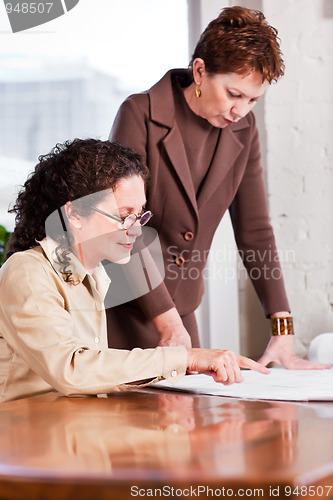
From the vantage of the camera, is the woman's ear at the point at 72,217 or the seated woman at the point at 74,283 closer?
the seated woman at the point at 74,283

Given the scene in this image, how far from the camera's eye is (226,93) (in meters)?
1.58

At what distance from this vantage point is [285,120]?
2.48 m

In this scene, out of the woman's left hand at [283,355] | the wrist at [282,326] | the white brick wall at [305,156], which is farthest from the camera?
the white brick wall at [305,156]

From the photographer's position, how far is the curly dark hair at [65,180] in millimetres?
1385

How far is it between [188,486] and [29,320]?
1.99ft

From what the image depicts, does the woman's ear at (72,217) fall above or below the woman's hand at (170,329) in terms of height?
above

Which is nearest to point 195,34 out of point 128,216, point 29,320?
point 128,216

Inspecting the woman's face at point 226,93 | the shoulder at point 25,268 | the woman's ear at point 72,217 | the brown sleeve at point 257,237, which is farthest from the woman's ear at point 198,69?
the shoulder at point 25,268

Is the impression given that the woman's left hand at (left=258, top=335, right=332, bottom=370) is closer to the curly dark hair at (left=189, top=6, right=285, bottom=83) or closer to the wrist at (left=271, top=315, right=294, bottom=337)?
the wrist at (left=271, top=315, right=294, bottom=337)

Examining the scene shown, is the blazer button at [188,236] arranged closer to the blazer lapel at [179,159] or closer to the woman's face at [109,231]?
the blazer lapel at [179,159]

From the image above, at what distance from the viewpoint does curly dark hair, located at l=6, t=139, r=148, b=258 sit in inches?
54.5

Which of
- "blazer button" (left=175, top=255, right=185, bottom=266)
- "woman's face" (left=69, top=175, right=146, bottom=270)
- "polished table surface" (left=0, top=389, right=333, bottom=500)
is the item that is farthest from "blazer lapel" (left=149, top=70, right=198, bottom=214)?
"polished table surface" (left=0, top=389, right=333, bottom=500)

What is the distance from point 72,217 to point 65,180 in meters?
0.08

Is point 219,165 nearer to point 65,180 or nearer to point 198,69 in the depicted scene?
point 198,69
